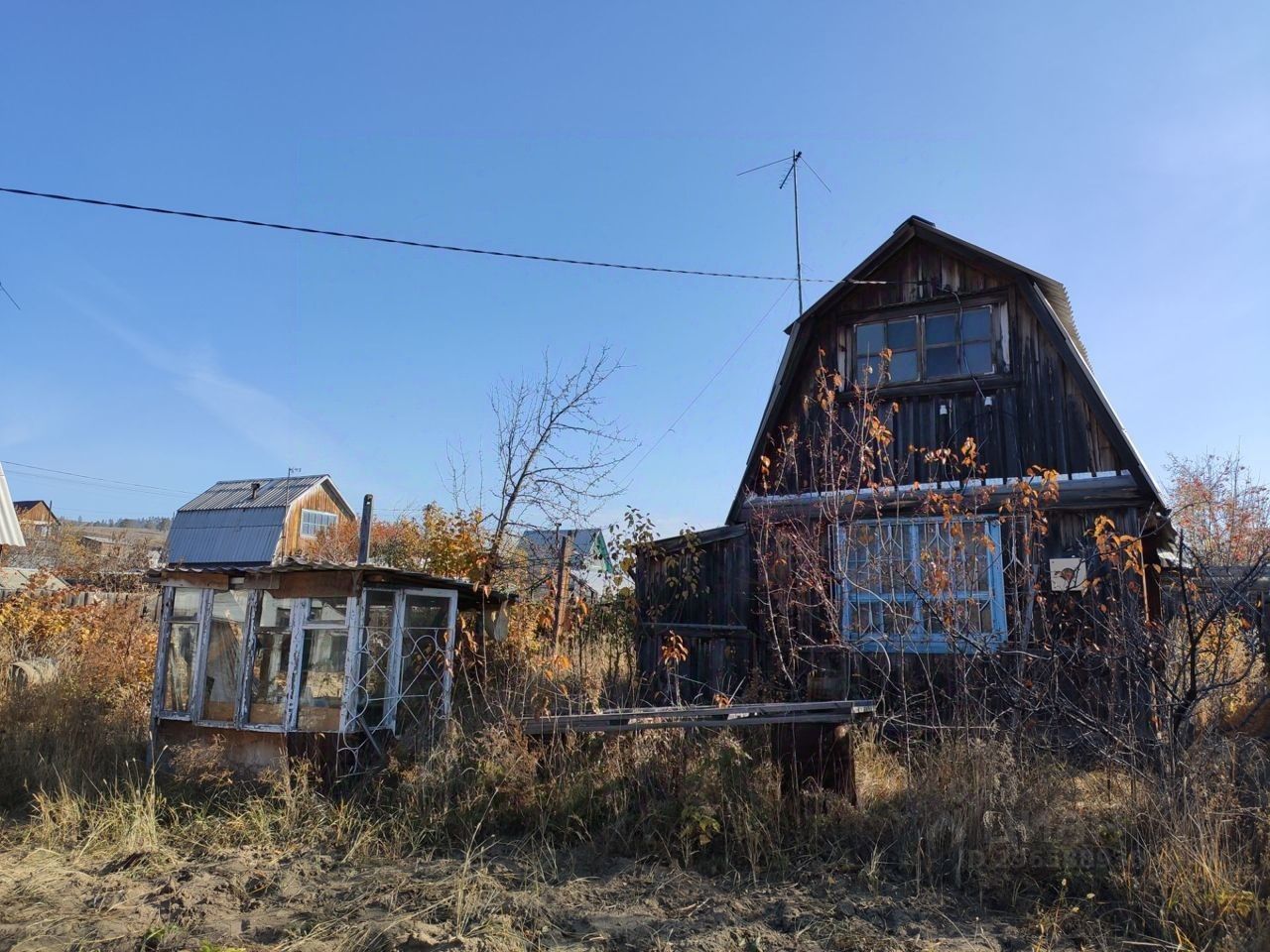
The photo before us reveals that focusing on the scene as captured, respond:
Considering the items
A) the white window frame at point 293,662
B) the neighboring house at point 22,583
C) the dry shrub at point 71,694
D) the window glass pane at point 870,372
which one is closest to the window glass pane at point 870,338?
the window glass pane at point 870,372

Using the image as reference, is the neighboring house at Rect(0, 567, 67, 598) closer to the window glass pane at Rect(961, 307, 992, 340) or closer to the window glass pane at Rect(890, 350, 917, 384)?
the window glass pane at Rect(890, 350, 917, 384)

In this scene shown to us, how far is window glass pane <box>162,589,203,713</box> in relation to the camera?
855 cm

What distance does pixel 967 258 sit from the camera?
34.2 ft

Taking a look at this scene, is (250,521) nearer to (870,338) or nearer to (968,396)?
(870,338)

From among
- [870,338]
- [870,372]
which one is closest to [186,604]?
[870,372]

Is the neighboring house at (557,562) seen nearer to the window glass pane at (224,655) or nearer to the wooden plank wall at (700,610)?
the wooden plank wall at (700,610)

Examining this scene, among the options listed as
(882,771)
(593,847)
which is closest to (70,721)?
(593,847)

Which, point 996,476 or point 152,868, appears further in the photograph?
point 996,476

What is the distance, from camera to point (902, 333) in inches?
421

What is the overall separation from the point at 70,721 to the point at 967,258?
12.3m

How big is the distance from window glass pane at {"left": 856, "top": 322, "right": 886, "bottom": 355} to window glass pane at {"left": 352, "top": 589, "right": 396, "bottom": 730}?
6810mm

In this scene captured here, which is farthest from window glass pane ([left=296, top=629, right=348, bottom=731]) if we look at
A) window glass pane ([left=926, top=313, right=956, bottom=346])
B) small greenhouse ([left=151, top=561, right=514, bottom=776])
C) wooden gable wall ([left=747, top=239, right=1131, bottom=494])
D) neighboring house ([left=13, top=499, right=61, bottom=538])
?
neighboring house ([left=13, top=499, right=61, bottom=538])

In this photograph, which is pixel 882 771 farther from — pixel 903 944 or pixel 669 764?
pixel 903 944

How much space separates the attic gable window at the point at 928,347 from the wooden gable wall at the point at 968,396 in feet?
0.48
